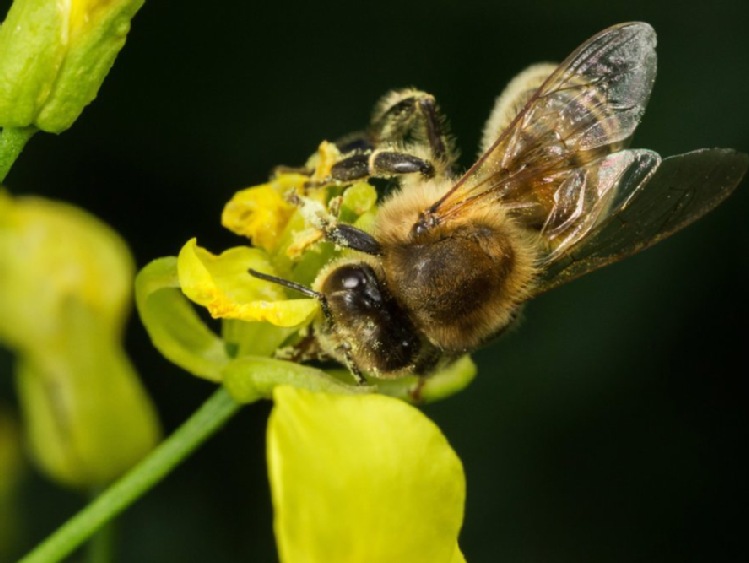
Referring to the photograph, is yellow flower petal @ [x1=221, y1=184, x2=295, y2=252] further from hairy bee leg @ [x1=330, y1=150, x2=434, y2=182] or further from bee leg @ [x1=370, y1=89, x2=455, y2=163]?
bee leg @ [x1=370, y1=89, x2=455, y2=163]

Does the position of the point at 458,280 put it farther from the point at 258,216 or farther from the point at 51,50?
the point at 51,50

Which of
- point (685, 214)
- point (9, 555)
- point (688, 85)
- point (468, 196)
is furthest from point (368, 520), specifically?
point (688, 85)

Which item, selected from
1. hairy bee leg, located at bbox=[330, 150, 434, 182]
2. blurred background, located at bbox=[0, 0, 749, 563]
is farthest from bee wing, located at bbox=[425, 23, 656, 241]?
blurred background, located at bbox=[0, 0, 749, 563]

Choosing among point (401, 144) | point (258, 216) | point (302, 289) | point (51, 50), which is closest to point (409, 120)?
point (401, 144)

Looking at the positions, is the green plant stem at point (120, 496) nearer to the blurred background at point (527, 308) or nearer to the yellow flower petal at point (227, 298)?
the yellow flower petal at point (227, 298)

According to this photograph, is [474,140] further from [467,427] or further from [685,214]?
[685,214]

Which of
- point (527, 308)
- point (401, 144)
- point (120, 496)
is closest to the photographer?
point (120, 496)
